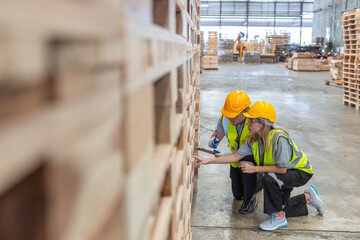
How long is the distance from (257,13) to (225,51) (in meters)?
14.2

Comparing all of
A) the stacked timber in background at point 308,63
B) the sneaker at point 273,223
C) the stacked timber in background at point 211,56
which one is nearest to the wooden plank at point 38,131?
the sneaker at point 273,223

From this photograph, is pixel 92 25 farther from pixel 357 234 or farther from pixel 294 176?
pixel 357 234

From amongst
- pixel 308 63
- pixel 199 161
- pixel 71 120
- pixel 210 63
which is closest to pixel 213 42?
pixel 210 63

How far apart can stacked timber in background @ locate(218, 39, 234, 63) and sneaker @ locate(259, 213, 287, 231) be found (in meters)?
23.7

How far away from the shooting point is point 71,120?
355 millimetres

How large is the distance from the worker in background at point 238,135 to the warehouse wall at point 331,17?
81.8ft

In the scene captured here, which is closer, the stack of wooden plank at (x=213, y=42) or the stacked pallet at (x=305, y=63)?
the stacked pallet at (x=305, y=63)

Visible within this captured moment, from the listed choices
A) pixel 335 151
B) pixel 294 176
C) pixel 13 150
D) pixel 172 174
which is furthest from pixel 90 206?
pixel 335 151

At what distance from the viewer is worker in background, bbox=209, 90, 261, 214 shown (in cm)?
368

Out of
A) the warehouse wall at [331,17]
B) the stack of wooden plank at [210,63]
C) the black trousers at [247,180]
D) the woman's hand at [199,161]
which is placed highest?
the warehouse wall at [331,17]

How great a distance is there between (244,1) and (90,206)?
40.0 meters

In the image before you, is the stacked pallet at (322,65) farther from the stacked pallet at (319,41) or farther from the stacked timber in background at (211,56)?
the stacked pallet at (319,41)

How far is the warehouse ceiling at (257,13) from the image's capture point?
1502 inches

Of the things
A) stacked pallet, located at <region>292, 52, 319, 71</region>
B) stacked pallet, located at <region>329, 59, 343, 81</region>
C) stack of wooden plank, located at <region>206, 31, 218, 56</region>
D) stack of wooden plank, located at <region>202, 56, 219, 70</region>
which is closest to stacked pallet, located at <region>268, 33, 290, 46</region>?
stack of wooden plank, located at <region>206, 31, 218, 56</region>
